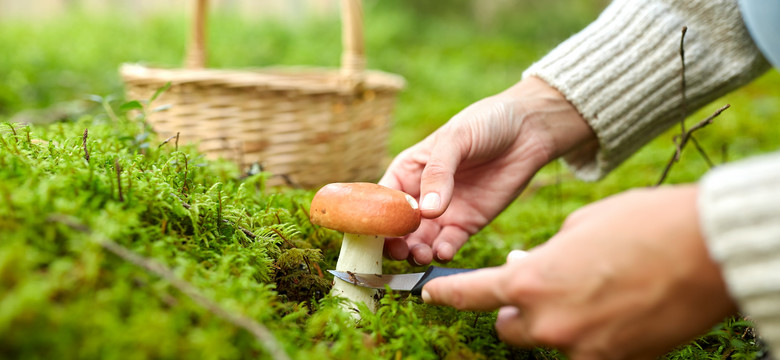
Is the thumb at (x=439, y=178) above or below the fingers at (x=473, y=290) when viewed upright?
above

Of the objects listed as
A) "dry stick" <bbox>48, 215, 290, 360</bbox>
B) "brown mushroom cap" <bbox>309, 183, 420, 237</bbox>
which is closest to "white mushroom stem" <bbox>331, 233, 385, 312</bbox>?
"brown mushroom cap" <bbox>309, 183, 420, 237</bbox>

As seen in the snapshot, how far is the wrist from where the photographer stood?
7.16 feet

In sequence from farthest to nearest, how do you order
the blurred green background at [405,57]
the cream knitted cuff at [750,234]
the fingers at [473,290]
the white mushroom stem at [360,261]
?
the blurred green background at [405,57], the white mushroom stem at [360,261], the fingers at [473,290], the cream knitted cuff at [750,234]

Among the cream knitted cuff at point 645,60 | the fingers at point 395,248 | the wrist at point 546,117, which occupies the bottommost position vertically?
the fingers at point 395,248

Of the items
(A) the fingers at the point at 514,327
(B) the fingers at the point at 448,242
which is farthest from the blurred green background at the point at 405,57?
(A) the fingers at the point at 514,327

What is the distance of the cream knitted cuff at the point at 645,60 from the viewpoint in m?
2.20

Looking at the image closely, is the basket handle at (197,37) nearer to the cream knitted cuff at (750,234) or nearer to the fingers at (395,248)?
the fingers at (395,248)

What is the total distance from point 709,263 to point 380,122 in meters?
2.71

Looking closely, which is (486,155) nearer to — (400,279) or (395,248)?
(395,248)

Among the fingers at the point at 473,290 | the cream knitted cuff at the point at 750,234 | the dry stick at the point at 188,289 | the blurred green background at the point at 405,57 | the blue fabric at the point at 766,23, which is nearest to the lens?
the cream knitted cuff at the point at 750,234

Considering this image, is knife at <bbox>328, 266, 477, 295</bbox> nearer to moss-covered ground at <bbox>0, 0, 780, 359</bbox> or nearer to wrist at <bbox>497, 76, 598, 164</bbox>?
moss-covered ground at <bbox>0, 0, 780, 359</bbox>

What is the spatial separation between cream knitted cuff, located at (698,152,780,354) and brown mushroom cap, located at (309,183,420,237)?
78 centimetres

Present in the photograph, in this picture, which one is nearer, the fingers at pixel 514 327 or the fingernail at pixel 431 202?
the fingers at pixel 514 327

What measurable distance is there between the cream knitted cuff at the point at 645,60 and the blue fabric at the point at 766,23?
222 millimetres
